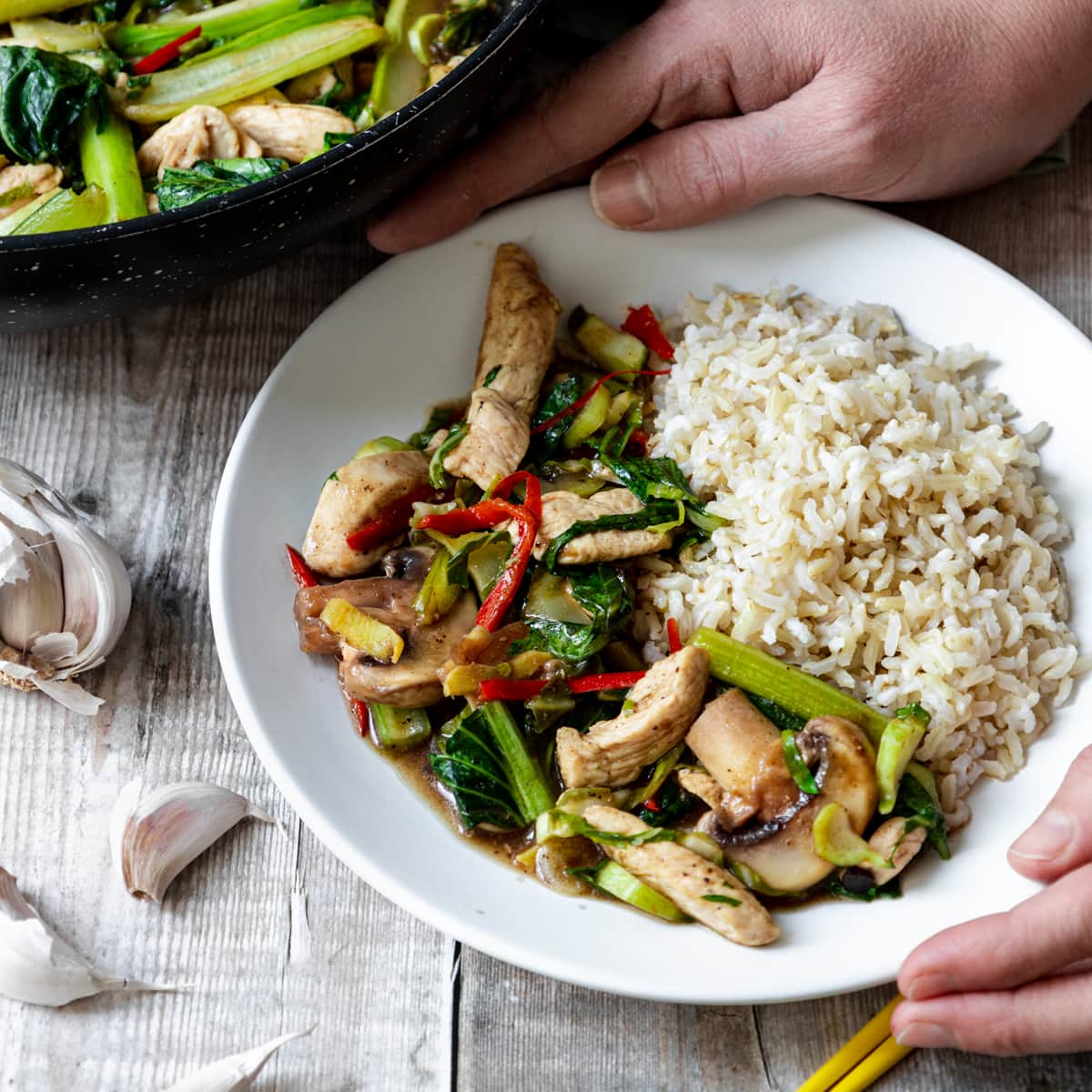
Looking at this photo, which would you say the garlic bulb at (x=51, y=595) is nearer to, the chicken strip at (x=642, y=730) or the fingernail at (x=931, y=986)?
the chicken strip at (x=642, y=730)

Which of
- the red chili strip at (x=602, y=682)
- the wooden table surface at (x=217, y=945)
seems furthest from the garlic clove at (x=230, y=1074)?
the red chili strip at (x=602, y=682)

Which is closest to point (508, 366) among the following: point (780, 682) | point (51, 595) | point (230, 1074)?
point (780, 682)

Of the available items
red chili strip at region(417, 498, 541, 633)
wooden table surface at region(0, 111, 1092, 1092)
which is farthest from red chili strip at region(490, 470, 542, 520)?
wooden table surface at region(0, 111, 1092, 1092)

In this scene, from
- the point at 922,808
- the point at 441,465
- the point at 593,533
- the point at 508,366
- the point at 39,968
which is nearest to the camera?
the point at 922,808

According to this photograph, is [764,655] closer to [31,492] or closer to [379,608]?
[379,608]

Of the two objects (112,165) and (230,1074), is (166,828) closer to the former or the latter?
(230,1074)

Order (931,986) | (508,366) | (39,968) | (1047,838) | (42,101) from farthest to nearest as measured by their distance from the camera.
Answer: (508,366), (42,101), (39,968), (1047,838), (931,986)

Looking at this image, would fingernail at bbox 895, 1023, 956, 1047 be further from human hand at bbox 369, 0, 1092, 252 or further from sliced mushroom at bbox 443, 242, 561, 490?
human hand at bbox 369, 0, 1092, 252
